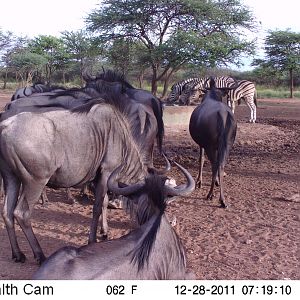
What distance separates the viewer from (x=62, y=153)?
5.13m

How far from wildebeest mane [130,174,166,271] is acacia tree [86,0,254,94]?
16.4 meters

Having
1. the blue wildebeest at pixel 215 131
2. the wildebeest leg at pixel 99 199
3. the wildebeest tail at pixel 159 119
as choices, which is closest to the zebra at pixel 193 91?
the wildebeest tail at pixel 159 119

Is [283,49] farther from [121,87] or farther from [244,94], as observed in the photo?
[121,87]

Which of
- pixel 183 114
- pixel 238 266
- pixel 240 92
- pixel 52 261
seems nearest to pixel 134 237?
pixel 52 261

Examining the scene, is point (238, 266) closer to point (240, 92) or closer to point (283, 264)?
point (283, 264)

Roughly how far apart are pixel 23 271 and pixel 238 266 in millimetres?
2217

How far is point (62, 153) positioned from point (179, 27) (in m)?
17.1

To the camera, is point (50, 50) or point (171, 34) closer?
point (171, 34)

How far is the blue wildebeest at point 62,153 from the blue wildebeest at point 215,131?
1993mm

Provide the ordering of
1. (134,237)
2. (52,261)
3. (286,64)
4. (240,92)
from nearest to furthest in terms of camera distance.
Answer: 1. (52,261)
2. (134,237)
3. (240,92)
4. (286,64)

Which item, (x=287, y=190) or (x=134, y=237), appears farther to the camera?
(x=287, y=190)

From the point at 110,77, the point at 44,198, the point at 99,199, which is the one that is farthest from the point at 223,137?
the point at 44,198

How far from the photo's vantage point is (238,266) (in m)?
4.90

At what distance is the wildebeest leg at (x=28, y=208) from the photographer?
4.99 metres
